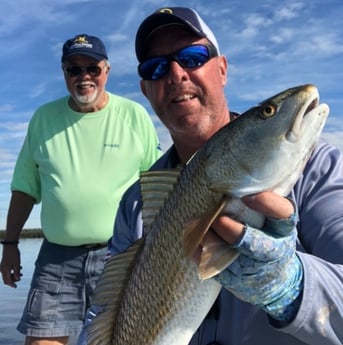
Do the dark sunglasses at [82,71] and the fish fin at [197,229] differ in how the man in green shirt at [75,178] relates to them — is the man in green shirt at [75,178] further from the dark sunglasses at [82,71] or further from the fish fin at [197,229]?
the fish fin at [197,229]

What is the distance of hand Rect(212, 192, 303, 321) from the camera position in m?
2.19

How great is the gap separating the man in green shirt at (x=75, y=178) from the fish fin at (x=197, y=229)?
3.50 metres

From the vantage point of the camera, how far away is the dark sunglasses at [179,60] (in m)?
3.68

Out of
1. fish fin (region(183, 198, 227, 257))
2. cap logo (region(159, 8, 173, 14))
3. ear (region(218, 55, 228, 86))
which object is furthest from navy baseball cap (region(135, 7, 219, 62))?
→ fish fin (region(183, 198, 227, 257))

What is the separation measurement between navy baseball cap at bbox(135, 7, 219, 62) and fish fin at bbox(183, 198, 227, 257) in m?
1.77

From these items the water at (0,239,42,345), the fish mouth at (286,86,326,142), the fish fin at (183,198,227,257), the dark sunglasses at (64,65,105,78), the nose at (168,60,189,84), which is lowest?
the water at (0,239,42,345)

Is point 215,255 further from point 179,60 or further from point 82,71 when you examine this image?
point 82,71

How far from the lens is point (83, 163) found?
231 inches

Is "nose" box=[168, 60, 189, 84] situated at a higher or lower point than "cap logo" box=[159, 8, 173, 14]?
lower

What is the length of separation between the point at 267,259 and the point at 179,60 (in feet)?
5.91

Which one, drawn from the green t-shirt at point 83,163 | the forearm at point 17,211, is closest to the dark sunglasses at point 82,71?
the green t-shirt at point 83,163

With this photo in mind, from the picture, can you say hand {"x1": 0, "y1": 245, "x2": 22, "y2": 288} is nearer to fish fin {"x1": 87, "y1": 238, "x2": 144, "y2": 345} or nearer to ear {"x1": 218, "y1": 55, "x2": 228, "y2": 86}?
ear {"x1": 218, "y1": 55, "x2": 228, "y2": 86}

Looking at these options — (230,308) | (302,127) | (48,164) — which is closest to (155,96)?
(230,308)

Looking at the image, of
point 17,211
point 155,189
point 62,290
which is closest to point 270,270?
point 155,189
